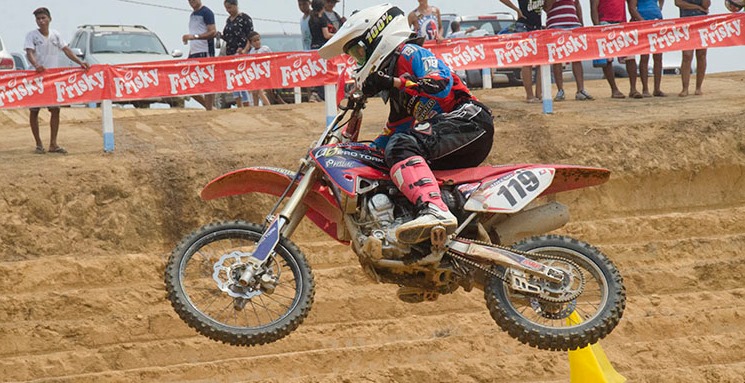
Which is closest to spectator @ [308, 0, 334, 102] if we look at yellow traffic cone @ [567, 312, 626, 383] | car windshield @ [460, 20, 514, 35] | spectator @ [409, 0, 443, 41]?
spectator @ [409, 0, 443, 41]

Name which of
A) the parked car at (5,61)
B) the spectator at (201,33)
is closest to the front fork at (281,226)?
the spectator at (201,33)

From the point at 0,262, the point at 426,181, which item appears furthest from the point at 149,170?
the point at 426,181

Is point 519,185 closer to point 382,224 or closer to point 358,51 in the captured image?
point 382,224

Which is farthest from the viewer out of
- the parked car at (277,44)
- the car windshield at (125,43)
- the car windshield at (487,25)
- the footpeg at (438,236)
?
the car windshield at (487,25)

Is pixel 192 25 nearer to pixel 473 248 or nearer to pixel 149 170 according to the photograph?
pixel 149 170

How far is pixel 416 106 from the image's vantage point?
770 cm

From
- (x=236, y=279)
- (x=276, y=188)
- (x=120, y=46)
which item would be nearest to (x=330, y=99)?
(x=276, y=188)

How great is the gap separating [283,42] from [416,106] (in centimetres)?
1363

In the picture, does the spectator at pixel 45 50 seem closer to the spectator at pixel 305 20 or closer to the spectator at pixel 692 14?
the spectator at pixel 305 20

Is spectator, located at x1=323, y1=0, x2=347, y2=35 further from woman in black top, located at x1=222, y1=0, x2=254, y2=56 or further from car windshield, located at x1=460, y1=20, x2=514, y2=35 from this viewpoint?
car windshield, located at x1=460, y1=20, x2=514, y2=35

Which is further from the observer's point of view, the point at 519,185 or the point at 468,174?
the point at 468,174

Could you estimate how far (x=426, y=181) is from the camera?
7.19 m

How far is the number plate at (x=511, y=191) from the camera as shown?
7238 mm

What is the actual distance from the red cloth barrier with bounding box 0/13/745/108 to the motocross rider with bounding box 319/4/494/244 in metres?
4.13
